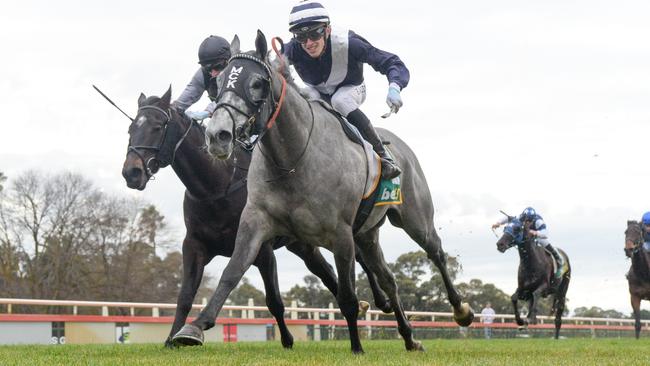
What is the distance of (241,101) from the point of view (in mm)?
6555

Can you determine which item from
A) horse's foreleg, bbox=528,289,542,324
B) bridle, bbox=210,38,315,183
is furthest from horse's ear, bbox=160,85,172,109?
horse's foreleg, bbox=528,289,542,324

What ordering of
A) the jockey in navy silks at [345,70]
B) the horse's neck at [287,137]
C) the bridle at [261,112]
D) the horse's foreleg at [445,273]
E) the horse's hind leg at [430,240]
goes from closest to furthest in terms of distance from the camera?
the bridle at [261,112]
the horse's neck at [287,137]
the jockey in navy silks at [345,70]
the horse's hind leg at [430,240]
the horse's foreleg at [445,273]

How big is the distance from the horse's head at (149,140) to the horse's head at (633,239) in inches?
535

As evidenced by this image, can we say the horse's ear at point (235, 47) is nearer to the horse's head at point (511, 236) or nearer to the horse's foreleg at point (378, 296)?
the horse's foreleg at point (378, 296)

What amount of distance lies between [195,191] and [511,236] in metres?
13.5

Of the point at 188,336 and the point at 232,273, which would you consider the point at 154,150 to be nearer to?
the point at 232,273

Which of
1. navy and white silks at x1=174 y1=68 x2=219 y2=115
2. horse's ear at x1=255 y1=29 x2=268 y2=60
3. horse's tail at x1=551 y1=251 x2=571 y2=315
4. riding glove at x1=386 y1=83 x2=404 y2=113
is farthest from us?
horse's tail at x1=551 y1=251 x2=571 y2=315

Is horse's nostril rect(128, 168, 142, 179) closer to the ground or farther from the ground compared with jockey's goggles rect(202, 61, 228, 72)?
closer to the ground

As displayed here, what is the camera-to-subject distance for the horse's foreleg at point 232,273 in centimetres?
619

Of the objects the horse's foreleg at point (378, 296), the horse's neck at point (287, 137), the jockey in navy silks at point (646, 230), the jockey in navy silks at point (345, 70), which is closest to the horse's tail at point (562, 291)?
the jockey in navy silks at point (646, 230)

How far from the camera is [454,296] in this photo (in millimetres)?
10125

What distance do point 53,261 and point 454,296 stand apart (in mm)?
40372

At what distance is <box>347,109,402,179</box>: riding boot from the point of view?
8.53 metres

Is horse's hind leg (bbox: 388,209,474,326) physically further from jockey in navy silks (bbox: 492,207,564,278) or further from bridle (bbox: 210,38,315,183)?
jockey in navy silks (bbox: 492,207,564,278)
